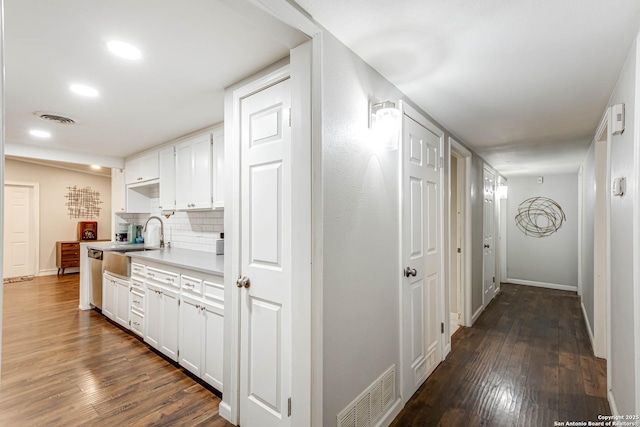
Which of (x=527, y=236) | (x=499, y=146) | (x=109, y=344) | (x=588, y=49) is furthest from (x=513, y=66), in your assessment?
(x=527, y=236)

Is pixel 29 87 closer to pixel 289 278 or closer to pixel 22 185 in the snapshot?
pixel 289 278

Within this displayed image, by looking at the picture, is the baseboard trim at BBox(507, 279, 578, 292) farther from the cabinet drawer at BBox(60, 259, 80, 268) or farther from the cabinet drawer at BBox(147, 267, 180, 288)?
the cabinet drawer at BBox(60, 259, 80, 268)

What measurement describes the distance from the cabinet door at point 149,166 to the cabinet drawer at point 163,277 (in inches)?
54.4

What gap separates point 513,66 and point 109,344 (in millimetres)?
4274

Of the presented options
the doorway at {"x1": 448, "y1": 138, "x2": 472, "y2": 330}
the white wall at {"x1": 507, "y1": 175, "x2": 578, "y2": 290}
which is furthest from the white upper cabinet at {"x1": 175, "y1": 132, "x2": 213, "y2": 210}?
the white wall at {"x1": 507, "y1": 175, "x2": 578, "y2": 290}

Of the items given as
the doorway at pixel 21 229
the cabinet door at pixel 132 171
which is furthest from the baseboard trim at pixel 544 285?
the doorway at pixel 21 229

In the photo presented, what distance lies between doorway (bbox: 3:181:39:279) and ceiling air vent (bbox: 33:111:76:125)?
4.62 meters

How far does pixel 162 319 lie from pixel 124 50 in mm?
2219

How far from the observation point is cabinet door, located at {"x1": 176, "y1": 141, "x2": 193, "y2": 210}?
327 cm

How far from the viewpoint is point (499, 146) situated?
380 cm

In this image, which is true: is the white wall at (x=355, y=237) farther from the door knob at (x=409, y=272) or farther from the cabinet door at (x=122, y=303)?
the cabinet door at (x=122, y=303)

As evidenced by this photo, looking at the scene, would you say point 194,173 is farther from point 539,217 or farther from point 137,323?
point 539,217

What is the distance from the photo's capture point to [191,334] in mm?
2439

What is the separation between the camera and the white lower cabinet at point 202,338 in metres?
2.20
